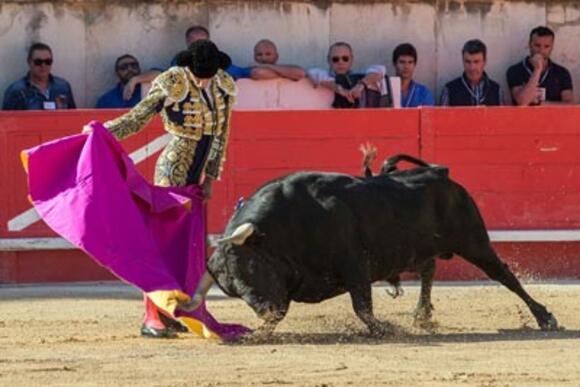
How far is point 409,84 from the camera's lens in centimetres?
1148

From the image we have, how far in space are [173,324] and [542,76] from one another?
476 cm

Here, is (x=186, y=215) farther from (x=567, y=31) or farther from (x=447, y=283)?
(x=567, y=31)

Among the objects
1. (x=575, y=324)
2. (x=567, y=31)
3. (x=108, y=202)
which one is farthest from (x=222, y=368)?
(x=567, y=31)

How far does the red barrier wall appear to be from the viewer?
34.8 ft

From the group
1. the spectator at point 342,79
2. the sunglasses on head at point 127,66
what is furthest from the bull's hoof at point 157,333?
the spectator at point 342,79

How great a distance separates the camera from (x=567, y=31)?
1229 cm

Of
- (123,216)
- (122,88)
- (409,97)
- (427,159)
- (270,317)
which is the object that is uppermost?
(122,88)

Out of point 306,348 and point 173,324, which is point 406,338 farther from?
point 173,324

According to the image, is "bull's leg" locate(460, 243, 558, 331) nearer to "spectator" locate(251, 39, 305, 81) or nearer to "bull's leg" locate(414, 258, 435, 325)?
"bull's leg" locate(414, 258, 435, 325)

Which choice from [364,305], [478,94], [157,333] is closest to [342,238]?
[364,305]

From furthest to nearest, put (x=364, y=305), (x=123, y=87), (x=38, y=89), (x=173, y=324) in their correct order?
1. (x=123, y=87)
2. (x=38, y=89)
3. (x=173, y=324)
4. (x=364, y=305)

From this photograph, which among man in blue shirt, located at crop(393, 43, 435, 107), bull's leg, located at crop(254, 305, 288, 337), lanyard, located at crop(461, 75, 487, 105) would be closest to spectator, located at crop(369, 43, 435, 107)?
man in blue shirt, located at crop(393, 43, 435, 107)

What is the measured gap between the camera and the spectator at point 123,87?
11016 millimetres

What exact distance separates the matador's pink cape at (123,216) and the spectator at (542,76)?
14.4ft
